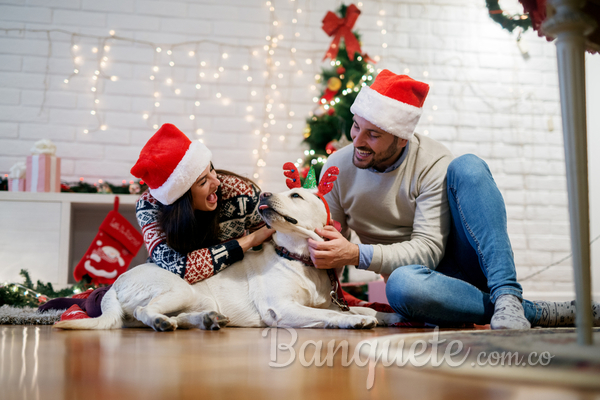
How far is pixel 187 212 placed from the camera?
1530mm

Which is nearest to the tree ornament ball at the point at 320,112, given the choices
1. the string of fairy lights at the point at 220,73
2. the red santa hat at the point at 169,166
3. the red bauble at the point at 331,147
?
the red bauble at the point at 331,147

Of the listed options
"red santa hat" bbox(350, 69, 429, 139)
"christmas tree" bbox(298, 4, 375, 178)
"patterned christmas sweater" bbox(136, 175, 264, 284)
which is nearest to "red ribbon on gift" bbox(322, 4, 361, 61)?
"christmas tree" bbox(298, 4, 375, 178)

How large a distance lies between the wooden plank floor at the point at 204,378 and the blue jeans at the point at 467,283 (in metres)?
0.57

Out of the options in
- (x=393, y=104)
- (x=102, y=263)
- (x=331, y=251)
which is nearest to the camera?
(x=331, y=251)

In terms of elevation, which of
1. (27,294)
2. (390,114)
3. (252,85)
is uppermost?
(252,85)

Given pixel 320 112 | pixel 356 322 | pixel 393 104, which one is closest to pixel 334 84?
pixel 320 112

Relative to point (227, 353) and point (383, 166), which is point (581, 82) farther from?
point (383, 166)

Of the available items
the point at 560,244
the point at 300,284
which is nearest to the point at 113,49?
the point at 300,284

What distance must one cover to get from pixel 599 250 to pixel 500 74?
5.01 ft

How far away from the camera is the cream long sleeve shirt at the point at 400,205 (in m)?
1.52

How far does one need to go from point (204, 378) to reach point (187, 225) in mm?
973

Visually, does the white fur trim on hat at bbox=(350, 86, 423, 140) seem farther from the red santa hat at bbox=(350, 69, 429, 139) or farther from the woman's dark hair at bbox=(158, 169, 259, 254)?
the woman's dark hair at bbox=(158, 169, 259, 254)

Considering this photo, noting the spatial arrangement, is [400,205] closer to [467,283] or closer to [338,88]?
[467,283]

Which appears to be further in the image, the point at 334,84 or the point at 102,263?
the point at 334,84
